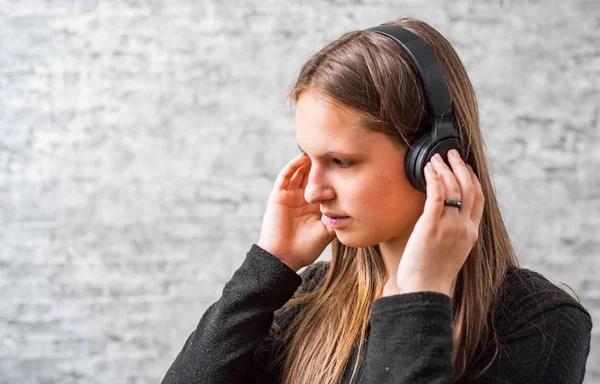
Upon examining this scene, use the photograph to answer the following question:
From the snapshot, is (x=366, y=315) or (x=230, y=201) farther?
(x=230, y=201)

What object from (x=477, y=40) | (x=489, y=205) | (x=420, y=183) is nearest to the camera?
(x=420, y=183)

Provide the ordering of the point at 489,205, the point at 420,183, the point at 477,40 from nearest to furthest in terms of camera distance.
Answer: the point at 420,183
the point at 489,205
the point at 477,40

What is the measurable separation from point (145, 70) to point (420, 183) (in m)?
1.01

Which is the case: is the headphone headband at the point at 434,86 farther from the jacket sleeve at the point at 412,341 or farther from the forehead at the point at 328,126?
the jacket sleeve at the point at 412,341

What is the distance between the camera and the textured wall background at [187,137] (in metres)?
1.69

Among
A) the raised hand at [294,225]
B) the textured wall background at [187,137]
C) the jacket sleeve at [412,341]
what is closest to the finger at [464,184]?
the jacket sleeve at [412,341]

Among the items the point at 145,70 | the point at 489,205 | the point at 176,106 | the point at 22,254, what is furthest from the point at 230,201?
the point at 489,205

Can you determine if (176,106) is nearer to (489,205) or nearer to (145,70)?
(145,70)

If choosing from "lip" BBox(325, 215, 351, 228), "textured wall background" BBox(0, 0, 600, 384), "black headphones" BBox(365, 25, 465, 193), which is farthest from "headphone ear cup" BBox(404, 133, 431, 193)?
"textured wall background" BBox(0, 0, 600, 384)

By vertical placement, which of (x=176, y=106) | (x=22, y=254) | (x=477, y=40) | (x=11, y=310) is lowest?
(x=11, y=310)

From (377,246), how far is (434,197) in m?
0.29

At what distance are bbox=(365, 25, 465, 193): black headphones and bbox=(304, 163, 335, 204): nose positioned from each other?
13cm

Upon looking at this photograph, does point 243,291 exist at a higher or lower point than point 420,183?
lower

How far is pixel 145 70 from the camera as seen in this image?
1.70 m
